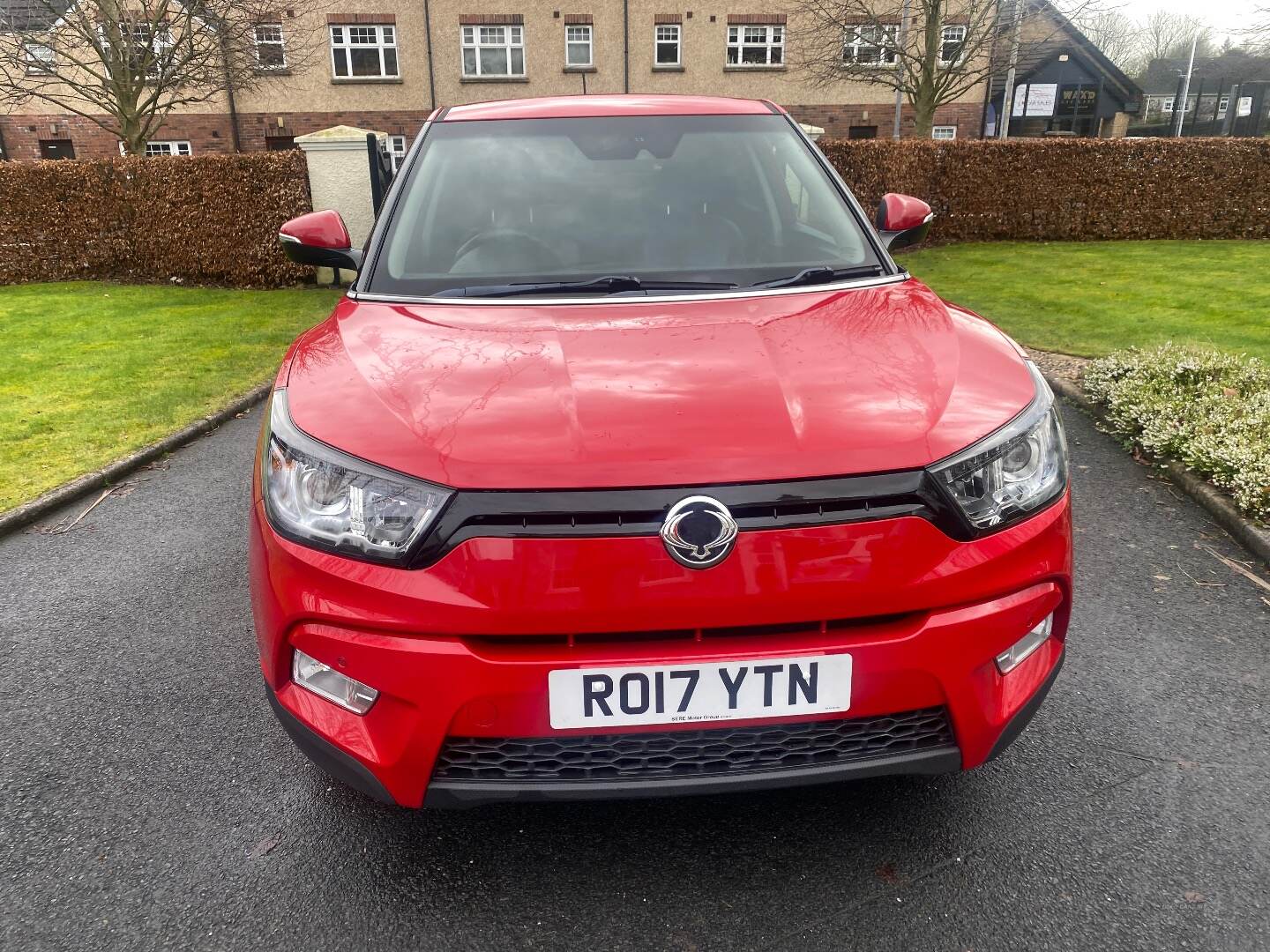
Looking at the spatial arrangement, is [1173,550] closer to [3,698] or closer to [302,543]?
[302,543]

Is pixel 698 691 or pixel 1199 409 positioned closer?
pixel 698 691

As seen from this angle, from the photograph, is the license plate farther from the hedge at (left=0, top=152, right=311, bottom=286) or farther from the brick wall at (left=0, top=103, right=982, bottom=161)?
the brick wall at (left=0, top=103, right=982, bottom=161)

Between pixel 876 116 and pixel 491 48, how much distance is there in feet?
40.0

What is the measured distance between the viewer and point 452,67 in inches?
1103

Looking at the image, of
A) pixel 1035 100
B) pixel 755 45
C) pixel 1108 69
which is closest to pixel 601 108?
pixel 755 45

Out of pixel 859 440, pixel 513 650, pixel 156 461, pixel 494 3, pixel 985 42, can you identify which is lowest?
pixel 156 461

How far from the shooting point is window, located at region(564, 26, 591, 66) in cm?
2817

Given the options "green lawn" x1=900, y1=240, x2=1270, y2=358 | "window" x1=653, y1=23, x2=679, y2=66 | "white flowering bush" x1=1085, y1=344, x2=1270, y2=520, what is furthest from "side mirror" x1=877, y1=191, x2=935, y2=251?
"window" x1=653, y1=23, x2=679, y2=66

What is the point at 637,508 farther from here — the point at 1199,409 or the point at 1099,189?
the point at 1099,189

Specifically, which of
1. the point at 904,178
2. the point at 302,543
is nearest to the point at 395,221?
the point at 302,543

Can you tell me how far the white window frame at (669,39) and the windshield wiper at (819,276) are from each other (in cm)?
2824

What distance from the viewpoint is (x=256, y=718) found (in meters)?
2.66

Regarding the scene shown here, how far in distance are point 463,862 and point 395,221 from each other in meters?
1.88

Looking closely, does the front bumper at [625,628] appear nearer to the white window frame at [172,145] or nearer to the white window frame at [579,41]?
the white window frame at [579,41]
